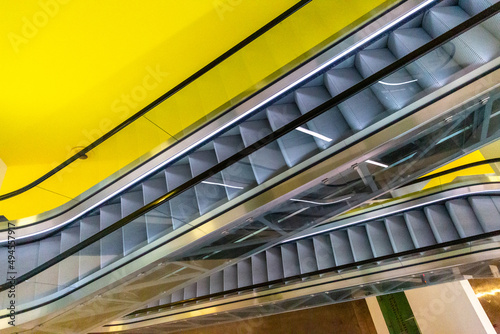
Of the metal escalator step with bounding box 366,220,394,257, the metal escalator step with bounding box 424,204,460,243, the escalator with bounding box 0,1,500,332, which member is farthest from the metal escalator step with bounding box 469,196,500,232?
the metal escalator step with bounding box 366,220,394,257

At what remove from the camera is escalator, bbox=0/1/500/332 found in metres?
2.55

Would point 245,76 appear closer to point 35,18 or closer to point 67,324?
point 35,18

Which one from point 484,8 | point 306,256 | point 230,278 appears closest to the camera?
point 484,8

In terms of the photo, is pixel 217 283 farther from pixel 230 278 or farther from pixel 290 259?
pixel 290 259

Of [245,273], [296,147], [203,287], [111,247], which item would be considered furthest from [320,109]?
[203,287]

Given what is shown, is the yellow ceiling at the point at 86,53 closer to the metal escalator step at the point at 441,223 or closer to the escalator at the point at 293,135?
the escalator at the point at 293,135

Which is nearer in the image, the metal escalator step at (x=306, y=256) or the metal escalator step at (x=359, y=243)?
the metal escalator step at (x=359, y=243)

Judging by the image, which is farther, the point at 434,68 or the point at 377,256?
the point at 377,256

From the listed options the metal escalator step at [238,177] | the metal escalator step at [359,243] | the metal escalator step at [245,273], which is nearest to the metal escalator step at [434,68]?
the metal escalator step at [238,177]

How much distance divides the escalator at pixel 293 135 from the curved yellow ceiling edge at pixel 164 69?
1.80 feet

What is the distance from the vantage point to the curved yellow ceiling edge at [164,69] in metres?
3.92

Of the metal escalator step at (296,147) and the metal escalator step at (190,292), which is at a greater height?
the metal escalator step at (296,147)

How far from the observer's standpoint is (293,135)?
3.05 m

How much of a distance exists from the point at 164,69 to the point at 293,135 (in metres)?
2.26
